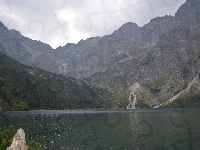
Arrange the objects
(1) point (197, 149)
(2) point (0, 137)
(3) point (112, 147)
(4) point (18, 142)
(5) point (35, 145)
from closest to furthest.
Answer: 1. (4) point (18, 142)
2. (2) point (0, 137)
3. (5) point (35, 145)
4. (1) point (197, 149)
5. (3) point (112, 147)

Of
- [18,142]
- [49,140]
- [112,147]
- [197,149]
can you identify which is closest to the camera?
[18,142]

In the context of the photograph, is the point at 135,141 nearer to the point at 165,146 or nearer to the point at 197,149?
the point at 165,146

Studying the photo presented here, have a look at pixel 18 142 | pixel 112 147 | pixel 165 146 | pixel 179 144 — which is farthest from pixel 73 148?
pixel 18 142

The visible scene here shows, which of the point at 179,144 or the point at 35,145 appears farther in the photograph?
the point at 179,144

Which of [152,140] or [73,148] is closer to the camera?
[73,148]

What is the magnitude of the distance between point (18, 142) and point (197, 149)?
61.8 m

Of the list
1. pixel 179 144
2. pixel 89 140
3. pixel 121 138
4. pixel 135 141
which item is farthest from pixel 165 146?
pixel 89 140

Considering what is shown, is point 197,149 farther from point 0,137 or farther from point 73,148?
point 0,137

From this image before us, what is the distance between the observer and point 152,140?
9712 cm

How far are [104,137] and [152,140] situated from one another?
61.7 feet

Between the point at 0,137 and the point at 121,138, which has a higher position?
the point at 121,138

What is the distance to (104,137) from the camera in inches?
4016

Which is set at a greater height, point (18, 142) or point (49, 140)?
point (49, 140)

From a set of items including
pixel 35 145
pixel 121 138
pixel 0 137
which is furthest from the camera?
pixel 121 138
